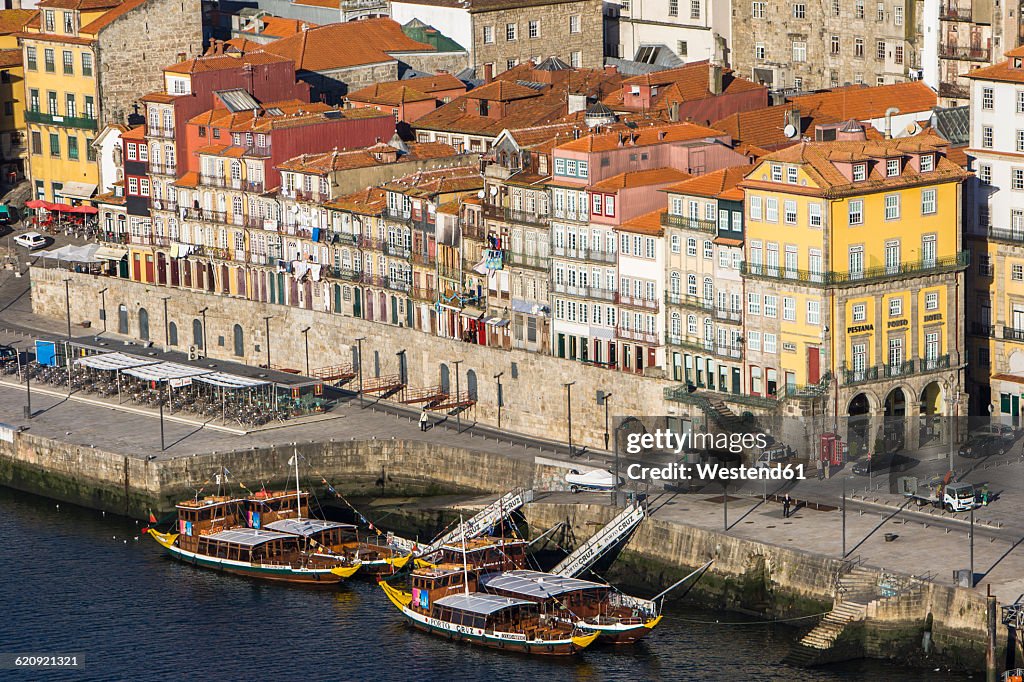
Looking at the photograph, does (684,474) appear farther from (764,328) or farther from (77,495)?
(77,495)

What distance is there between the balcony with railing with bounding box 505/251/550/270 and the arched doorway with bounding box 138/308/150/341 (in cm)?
3086

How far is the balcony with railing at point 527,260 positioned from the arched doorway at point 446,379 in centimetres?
709

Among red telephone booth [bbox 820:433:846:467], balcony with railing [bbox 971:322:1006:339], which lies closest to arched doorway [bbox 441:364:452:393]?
red telephone booth [bbox 820:433:846:467]

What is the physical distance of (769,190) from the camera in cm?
15325

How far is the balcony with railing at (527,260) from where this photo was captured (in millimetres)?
166875

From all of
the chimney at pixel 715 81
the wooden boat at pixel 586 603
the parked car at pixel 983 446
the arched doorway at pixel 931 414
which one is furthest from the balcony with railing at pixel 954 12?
the wooden boat at pixel 586 603

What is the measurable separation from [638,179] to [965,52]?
27.9 m

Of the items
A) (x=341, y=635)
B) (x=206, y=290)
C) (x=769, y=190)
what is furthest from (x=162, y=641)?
(x=206, y=290)

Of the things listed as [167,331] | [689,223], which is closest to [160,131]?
[167,331]

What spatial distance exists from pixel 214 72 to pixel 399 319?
26.9 meters

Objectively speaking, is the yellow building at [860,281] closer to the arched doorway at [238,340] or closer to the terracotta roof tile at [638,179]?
the terracotta roof tile at [638,179]

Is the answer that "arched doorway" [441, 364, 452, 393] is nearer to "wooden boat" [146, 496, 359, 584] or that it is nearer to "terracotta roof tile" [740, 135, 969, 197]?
"wooden boat" [146, 496, 359, 584]

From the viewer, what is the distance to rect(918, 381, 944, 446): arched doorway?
504 ft

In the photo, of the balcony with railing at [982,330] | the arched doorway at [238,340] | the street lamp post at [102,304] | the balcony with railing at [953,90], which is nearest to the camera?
the balcony with railing at [982,330]
